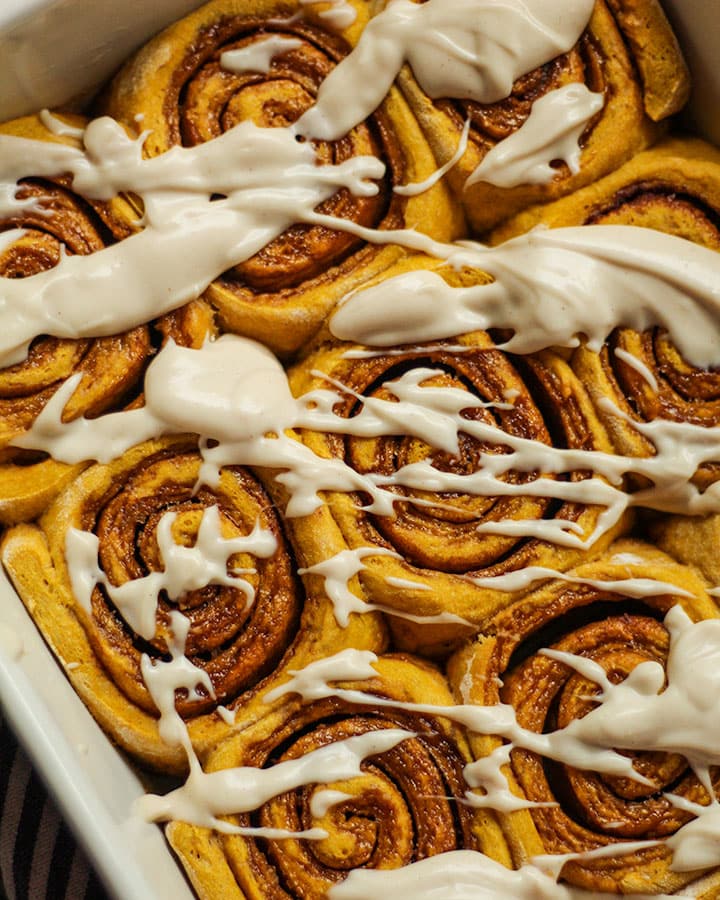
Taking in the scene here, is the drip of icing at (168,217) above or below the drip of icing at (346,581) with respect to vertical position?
above

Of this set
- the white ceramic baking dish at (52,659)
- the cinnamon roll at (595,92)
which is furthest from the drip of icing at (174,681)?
the cinnamon roll at (595,92)

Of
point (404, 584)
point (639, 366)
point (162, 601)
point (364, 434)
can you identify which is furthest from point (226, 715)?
point (639, 366)

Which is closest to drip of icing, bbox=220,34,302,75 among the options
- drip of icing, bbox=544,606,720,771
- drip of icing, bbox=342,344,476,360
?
drip of icing, bbox=342,344,476,360

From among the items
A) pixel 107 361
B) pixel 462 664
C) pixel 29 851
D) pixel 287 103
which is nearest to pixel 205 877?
pixel 462 664

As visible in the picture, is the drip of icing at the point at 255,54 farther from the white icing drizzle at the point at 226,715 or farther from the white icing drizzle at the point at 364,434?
the white icing drizzle at the point at 226,715

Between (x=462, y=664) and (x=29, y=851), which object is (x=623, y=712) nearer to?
(x=462, y=664)
